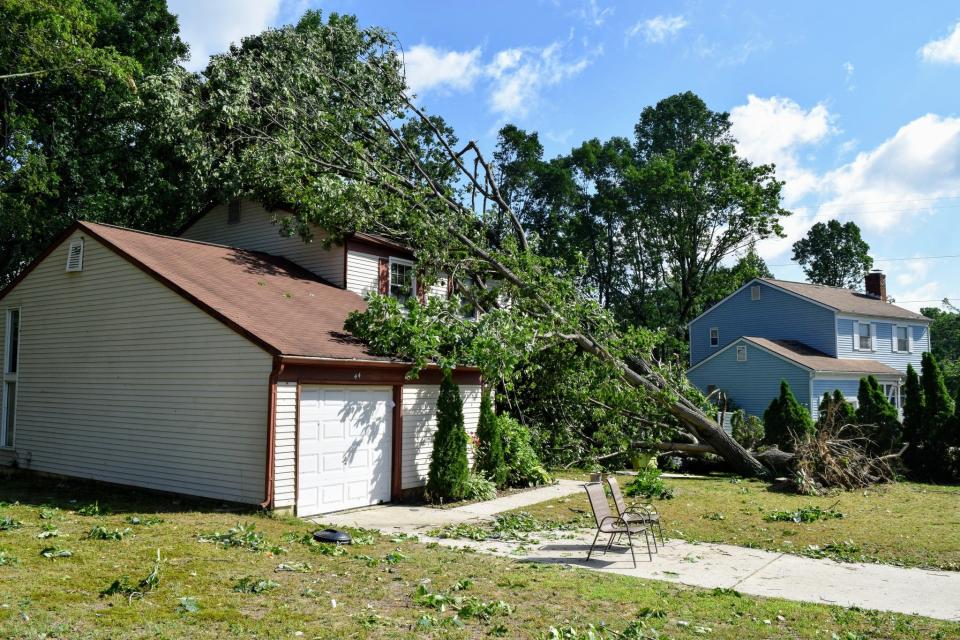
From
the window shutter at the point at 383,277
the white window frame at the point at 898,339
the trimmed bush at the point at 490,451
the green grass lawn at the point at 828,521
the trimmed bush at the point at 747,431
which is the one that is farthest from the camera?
the white window frame at the point at 898,339

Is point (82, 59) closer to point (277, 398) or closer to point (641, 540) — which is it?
point (277, 398)

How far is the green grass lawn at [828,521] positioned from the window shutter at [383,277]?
7.23 m

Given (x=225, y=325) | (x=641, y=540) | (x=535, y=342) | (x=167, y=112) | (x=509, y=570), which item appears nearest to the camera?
(x=509, y=570)

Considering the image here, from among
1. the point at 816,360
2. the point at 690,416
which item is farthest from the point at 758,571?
the point at 816,360

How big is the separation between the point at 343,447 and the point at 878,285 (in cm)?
3786

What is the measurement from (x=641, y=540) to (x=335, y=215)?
9825 mm

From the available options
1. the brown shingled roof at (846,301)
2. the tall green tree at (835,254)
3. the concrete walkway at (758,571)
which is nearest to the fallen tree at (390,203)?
the concrete walkway at (758,571)

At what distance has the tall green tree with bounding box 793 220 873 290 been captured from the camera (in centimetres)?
5816

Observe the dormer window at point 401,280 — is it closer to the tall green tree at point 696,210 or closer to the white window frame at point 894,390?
the tall green tree at point 696,210

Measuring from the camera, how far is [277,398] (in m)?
11.1

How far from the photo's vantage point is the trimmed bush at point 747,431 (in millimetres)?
20594

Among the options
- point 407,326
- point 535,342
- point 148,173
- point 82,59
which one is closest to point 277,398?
point 407,326

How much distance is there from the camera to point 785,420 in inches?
791

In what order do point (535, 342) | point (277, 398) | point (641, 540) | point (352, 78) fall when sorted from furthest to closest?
point (352, 78)
point (535, 342)
point (277, 398)
point (641, 540)
